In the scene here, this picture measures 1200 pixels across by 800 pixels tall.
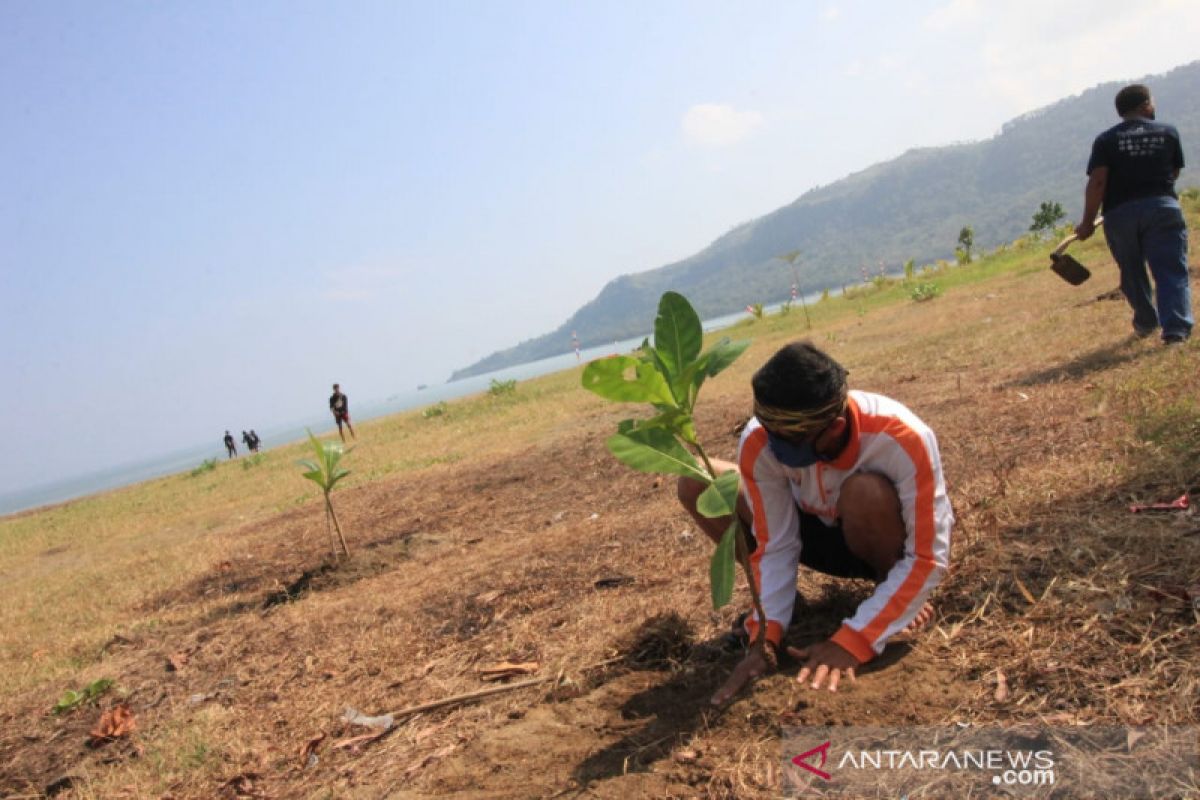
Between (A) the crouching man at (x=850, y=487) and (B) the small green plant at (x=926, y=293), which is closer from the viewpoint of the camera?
(A) the crouching man at (x=850, y=487)

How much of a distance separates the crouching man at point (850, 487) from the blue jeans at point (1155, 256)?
403cm

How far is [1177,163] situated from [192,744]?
6.70 meters

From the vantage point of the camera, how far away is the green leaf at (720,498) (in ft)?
5.91

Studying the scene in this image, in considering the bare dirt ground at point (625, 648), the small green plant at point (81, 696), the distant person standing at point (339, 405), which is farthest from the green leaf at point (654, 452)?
the distant person standing at point (339, 405)

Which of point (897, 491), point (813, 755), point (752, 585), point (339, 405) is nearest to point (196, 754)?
point (752, 585)

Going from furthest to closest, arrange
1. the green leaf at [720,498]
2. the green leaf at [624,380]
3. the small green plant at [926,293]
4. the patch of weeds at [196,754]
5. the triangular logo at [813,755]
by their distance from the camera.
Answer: the small green plant at [926,293], the patch of weeds at [196,754], the green leaf at [624,380], the green leaf at [720,498], the triangular logo at [813,755]

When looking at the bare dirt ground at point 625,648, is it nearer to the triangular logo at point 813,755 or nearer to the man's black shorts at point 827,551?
the triangular logo at point 813,755

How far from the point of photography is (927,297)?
16.4m

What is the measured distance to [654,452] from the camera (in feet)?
6.63

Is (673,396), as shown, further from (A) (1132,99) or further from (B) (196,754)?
(A) (1132,99)

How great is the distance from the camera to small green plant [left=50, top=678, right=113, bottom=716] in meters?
3.41

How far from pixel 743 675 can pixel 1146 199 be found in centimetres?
501

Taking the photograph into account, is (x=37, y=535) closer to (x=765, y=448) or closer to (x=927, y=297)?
(x=765, y=448)

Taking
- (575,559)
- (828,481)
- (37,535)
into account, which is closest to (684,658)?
(828,481)
